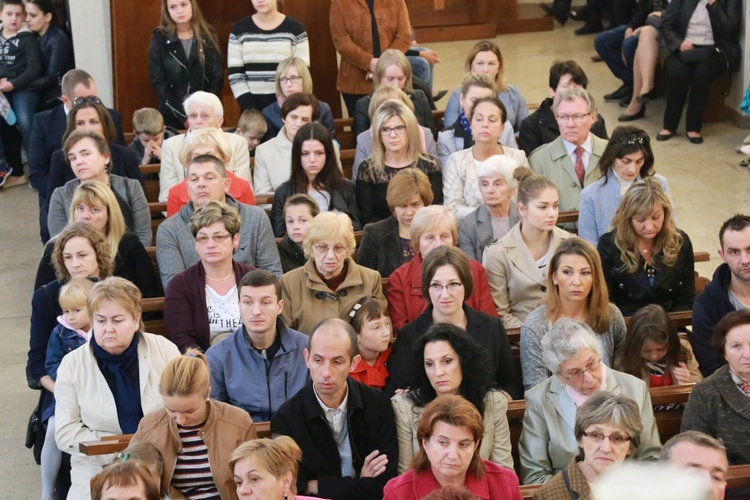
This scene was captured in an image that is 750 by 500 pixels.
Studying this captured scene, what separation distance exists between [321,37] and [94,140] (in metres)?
3.38

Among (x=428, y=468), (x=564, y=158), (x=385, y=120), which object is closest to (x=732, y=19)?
(x=564, y=158)

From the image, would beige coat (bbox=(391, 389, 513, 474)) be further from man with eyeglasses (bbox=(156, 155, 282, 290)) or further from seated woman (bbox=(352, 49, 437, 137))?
Result: seated woman (bbox=(352, 49, 437, 137))

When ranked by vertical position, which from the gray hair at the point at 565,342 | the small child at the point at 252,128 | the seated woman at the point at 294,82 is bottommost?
the gray hair at the point at 565,342

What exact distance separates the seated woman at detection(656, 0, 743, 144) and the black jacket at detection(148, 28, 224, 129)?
3.63 metres

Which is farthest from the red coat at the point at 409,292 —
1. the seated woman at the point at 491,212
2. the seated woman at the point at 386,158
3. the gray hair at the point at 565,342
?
the seated woman at the point at 386,158

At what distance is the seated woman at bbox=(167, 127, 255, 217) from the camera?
5543mm

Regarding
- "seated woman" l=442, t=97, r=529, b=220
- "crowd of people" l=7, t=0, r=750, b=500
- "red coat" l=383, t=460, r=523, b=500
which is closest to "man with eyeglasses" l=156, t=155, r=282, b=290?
"crowd of people" l=7, t=0, r=750, b=500

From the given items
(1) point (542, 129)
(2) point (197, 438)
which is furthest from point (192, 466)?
(1) point (542, 129)

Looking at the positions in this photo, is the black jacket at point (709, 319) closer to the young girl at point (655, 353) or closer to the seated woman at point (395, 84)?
the young girl at point (655, 353)

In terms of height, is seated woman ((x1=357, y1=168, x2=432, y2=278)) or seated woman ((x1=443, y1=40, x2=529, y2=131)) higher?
seated woman ((x1=443, y1=40, x2=529, y2=131))

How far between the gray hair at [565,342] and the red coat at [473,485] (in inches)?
21.3

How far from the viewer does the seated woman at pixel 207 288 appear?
15.0ft

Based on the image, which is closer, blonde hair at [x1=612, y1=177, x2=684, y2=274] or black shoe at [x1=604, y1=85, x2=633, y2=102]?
blonde hair at [x1=612, y1=177, x2=684, y2=274]

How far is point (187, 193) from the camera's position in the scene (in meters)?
5.55
